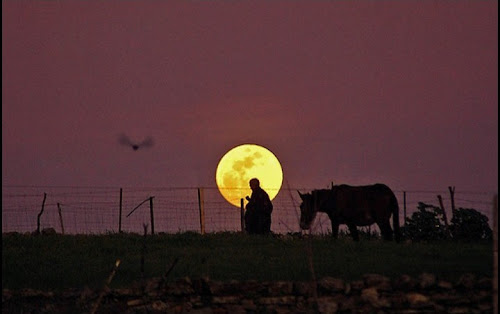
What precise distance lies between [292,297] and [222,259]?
188 inches

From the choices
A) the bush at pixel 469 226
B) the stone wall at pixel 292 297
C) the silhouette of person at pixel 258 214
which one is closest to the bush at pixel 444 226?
the bush at pixel 469 226

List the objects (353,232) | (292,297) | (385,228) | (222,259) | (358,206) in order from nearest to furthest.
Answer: (292,297) → (222,259) → (353,232) → (385,228) → (358,206)

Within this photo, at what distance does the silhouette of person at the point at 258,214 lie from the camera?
3200 centimetres

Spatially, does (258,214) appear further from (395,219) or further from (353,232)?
(395,219)

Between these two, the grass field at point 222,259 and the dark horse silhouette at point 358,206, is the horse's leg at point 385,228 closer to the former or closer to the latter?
the dark horse silhouette at point 358,206

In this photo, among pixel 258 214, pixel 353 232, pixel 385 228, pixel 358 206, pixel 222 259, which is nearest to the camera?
pixel 222 259

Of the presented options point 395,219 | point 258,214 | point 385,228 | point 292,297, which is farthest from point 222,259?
point 258,214

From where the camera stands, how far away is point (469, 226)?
1184 inches

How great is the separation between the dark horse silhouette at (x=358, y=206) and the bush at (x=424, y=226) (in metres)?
0.77

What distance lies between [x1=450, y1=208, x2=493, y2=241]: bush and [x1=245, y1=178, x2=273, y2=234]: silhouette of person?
5.50 metres

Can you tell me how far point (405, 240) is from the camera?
2950cm

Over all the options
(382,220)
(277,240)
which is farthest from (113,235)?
(382,220)

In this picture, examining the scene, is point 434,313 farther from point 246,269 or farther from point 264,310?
point 246,269

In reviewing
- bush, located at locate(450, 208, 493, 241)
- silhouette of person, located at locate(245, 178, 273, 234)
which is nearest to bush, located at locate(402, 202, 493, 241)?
bush, located at locate(450, 208, 493, 241)
